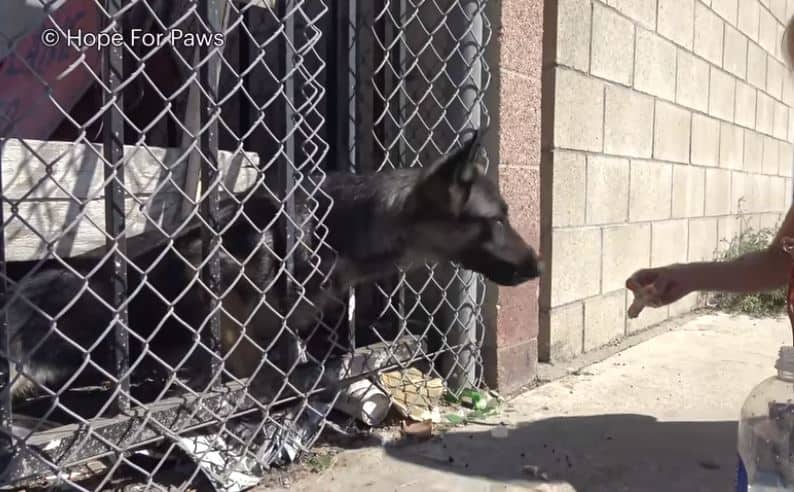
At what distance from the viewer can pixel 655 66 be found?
5113 millimetres

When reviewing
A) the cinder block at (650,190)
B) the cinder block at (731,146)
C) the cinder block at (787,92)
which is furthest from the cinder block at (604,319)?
the cinder block at (787,92)

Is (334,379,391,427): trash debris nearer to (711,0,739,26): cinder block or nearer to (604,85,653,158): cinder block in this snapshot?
(604,85,653,158): cinder block

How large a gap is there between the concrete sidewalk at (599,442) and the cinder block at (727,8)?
3411 millimetres

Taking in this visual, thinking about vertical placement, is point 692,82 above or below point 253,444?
above

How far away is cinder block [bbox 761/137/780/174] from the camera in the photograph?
8104 mm

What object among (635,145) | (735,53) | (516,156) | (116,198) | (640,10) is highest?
(735,53)

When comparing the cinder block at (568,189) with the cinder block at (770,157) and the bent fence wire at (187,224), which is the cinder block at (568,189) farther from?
the cinder block at (770,157)

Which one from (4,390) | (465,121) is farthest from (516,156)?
(4,390)

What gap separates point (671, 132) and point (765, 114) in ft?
10.8

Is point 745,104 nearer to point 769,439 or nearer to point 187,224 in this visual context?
point 769,439

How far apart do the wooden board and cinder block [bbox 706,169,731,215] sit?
5.22 metres

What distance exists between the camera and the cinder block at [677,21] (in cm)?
515

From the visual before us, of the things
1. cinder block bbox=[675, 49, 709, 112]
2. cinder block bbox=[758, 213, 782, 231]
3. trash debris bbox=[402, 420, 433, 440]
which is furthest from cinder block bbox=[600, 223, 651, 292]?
cinder block bbox=[758, 213, 782, 231]

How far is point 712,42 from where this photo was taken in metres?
6.17
